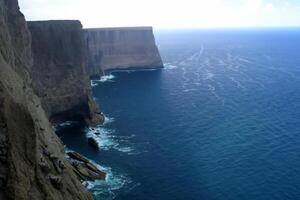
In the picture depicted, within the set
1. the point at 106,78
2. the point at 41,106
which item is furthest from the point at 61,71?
the point at 106,78

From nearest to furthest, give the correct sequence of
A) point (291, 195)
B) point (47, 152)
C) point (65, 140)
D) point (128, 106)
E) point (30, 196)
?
1. point (30, 196)
2. point (47, 152)
3. point (291, 195)
4. point (65, 140)
5. point (128, 106)

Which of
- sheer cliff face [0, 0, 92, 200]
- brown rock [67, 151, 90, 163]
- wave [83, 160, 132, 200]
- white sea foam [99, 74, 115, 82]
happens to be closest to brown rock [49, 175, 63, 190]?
A: sheer cliff face [0, 0, 92, 200]

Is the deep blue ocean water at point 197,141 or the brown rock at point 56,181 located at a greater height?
the brown rock at point 56,181

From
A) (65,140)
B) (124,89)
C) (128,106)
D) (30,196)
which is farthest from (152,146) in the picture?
(124,89)

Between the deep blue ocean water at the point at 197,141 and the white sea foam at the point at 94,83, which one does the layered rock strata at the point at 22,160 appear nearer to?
the deep blue ocean water at the point at 197,141

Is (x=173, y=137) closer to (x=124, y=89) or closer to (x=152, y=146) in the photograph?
(x=152, y=146)

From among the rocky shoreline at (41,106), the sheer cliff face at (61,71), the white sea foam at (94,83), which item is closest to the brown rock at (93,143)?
the rocky shoreline at (41,106)
